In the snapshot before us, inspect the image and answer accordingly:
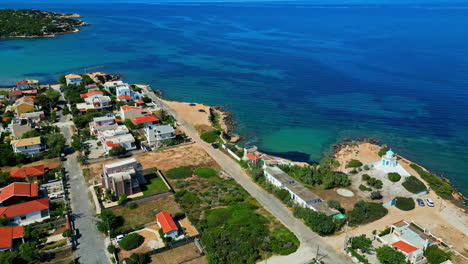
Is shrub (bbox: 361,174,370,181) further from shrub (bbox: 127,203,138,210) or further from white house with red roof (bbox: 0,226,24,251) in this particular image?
white house with red roof (bbox: 0,226,24,251)

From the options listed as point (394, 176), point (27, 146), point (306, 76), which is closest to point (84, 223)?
point (27, 146)

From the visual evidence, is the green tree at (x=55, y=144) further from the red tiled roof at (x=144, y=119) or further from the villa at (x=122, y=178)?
the red tiled roof at (x=144, y=119)

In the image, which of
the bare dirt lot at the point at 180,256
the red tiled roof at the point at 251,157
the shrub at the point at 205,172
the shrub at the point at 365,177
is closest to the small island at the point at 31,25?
the shrub at the point at 205,172

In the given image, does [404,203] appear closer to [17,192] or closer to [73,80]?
[17,192]

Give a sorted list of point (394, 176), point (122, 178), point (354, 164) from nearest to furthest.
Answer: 1. point (122, 178)
2. point (394, 176)
3. point (354, 164)

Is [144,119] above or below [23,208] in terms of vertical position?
above

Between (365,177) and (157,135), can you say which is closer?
(365,177)
